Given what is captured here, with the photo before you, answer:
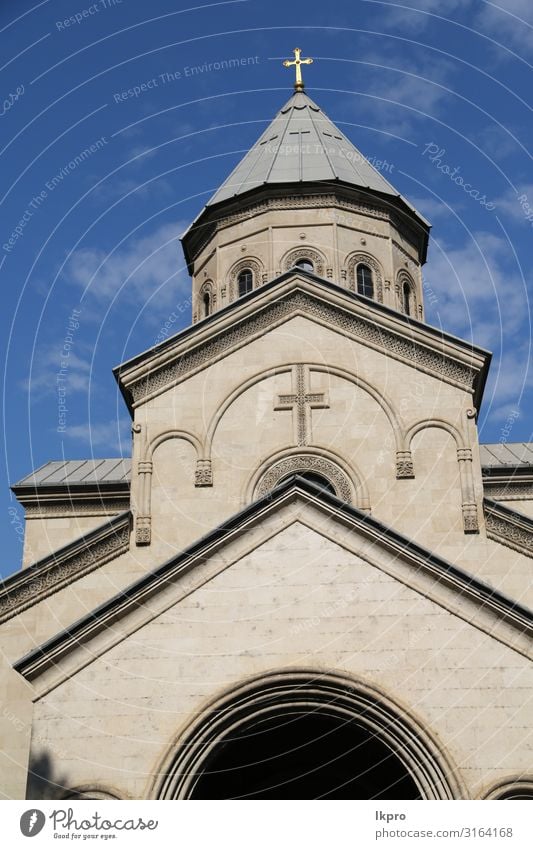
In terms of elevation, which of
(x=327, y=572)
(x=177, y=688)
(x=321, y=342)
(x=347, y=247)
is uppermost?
(x=347, y=247)

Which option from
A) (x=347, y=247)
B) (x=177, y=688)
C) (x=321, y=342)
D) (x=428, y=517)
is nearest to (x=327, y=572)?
(x=177, y=688)

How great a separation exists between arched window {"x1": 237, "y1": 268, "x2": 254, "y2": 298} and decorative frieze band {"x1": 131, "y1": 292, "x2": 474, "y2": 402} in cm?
599

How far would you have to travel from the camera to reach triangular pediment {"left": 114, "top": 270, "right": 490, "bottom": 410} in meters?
20.8

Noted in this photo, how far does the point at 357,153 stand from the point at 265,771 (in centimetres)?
1919

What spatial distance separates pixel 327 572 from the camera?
48.3 ft

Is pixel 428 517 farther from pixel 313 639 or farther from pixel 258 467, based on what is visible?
pixel 313 639

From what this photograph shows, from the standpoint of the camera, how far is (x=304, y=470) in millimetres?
20125

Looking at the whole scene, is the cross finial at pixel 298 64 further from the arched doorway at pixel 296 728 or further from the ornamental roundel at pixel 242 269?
the arched doorway at pixel 296 728

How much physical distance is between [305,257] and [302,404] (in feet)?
25.6

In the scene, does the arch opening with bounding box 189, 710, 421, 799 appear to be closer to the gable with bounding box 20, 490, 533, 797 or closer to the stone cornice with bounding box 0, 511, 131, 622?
the gable with bounding box 20, 490, 533, 797

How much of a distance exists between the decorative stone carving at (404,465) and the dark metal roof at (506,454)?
208 inches

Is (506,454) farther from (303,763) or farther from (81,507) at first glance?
(303,763)
